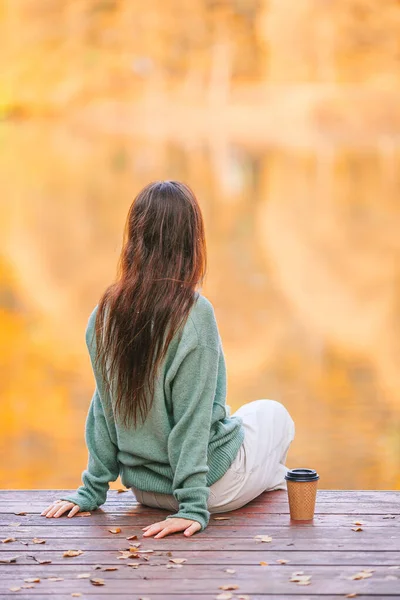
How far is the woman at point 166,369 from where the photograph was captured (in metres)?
2.30

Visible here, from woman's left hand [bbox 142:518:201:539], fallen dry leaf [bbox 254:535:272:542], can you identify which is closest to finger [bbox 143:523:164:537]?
woman's left hand [bbox 142:518:201:539]

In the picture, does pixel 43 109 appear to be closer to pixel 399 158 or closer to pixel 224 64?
pixel 224 64

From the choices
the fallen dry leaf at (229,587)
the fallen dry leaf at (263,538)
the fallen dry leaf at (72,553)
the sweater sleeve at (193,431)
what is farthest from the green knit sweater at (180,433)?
the fallen dry leaf at (229,587)

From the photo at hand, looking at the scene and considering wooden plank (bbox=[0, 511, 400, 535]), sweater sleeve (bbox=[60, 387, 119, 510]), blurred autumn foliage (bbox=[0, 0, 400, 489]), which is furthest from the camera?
blurred autumn foliage (bbox=[0, 0, 400, 489])

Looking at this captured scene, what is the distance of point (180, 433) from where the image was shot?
7.59 ft

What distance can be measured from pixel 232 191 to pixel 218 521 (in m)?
13.2

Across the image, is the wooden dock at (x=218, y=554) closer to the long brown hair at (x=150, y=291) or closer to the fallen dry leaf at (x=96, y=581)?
the fallen dry leaf at (x=96, y=581)

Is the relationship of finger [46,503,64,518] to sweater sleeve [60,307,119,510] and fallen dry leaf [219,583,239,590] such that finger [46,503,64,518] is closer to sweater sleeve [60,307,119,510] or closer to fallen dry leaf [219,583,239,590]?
sweater sleeve [60,307,119,510]

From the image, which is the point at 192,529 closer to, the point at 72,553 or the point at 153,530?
the point at 153,530

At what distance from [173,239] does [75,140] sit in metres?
22.5

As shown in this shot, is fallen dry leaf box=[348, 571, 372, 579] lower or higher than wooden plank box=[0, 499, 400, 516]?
higher

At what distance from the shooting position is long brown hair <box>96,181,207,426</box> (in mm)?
2322

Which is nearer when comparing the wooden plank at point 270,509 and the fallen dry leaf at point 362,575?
the fallen dry leaf at point 362,575

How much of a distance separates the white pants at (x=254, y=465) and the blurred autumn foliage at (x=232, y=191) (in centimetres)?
193
